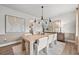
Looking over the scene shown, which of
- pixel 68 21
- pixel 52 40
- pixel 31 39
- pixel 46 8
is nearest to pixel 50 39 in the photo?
pixel 52 40

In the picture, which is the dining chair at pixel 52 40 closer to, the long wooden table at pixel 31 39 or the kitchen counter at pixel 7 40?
the long wooden table at pixel 31 39

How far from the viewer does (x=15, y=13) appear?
1.99 meters

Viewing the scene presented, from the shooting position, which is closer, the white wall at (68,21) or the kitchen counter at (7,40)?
the kitchen counter at (7,40)

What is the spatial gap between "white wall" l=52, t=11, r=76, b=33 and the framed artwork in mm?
660

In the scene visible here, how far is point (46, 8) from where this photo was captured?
6.64ft

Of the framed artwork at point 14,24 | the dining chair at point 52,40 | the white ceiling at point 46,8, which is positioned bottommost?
the dining chair at point 52,40

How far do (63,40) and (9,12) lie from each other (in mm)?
1198

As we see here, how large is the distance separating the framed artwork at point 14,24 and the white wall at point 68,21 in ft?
2.17

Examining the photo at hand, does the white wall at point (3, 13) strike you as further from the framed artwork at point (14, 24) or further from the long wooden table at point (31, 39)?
the long wooden table at point (31, 39)

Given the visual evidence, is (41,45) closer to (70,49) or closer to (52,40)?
(52,40)

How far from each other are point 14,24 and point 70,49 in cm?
121

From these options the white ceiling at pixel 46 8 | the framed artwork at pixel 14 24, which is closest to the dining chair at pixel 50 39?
the white ceiling at pixel 46 8

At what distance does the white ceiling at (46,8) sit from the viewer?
197cm

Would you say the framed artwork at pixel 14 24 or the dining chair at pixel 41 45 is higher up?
the framed artwork at pixel 14 24
